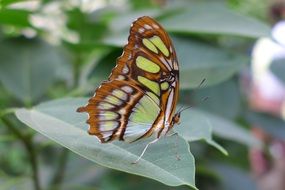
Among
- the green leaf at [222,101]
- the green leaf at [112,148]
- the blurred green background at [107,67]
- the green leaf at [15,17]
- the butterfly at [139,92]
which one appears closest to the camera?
the green leaf at [112,148]

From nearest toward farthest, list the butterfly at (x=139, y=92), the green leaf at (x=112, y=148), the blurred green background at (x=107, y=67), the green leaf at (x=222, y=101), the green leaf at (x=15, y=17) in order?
the green leaf at (x=112, y=148), the butterfly at (x=139, y=92), the green leaf at (x=15, y=17), the blurred green background at (x=107, y=67), the green leaf at (x=222, y=101)

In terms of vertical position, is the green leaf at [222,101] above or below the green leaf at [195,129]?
below

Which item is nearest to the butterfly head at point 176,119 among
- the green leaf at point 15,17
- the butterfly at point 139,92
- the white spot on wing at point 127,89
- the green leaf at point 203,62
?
the butterfly at point 139,92

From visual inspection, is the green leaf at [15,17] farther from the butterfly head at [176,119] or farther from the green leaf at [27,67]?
the butterfly head at [176,119]

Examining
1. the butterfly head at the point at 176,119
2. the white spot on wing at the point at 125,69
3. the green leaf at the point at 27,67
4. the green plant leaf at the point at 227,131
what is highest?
the white spot on wing at the point at 125,69

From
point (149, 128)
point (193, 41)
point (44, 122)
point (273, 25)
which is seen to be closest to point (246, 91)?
point (273, 25)

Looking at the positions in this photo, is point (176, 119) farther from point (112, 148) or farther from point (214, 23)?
point (214, 23)

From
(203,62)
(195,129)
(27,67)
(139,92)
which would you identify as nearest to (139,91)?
(139,92)

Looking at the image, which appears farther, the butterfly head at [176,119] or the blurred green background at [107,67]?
the blurred green background at [107,67]
